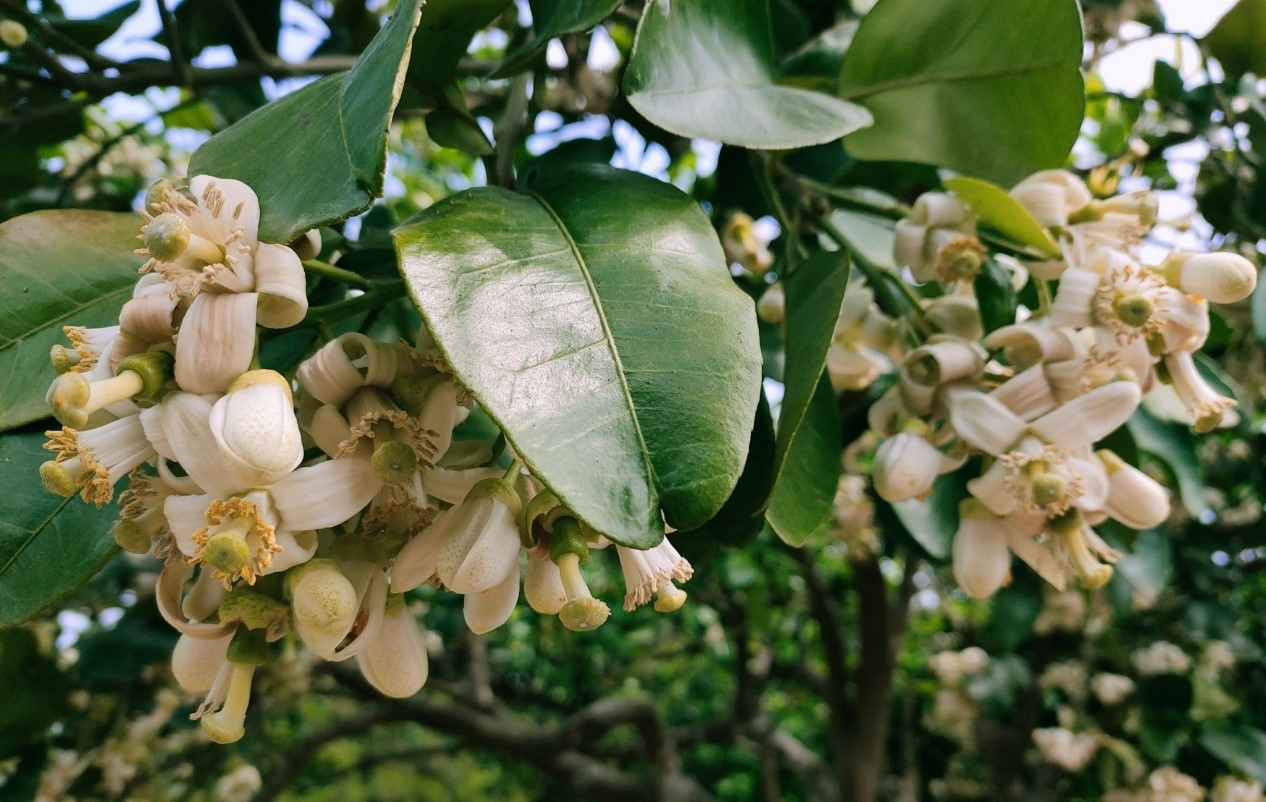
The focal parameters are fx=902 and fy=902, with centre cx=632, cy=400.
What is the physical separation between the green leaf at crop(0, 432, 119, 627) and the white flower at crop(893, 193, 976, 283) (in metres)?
0.55

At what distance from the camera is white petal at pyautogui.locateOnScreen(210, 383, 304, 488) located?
379 mm

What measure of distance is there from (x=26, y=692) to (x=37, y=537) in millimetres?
696

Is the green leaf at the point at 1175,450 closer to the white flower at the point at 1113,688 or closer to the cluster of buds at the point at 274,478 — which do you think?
the cluster of buds at the point at 274,478

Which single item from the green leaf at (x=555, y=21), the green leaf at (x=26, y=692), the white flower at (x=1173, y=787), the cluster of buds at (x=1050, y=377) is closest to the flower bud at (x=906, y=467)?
the cluster of buds at (x=1050, y=377)

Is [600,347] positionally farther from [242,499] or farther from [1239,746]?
[1239,746]

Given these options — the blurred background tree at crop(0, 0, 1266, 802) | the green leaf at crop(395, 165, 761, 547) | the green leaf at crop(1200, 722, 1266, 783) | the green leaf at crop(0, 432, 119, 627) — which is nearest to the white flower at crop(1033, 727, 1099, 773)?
the blurred background tree at crop(0, 0, 1266, 802)

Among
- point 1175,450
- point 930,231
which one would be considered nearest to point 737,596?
point 1175,450

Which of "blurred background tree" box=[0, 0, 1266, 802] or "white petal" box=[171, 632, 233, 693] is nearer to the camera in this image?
"white petal" box=[171, 632, 233, 693]

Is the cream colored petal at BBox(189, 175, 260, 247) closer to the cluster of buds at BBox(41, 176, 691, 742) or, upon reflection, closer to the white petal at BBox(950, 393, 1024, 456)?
the cluster of buds at BBox(41, 176, 691, 742)

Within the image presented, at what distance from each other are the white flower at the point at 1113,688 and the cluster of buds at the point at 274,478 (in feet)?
6.50

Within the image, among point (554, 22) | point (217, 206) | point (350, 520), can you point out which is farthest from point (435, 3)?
point (350, 520)

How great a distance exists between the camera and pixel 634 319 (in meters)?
0.41

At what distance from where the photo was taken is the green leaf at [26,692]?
100 cm

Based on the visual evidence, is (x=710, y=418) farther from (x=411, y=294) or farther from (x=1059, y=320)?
(x=1059, y=320)
